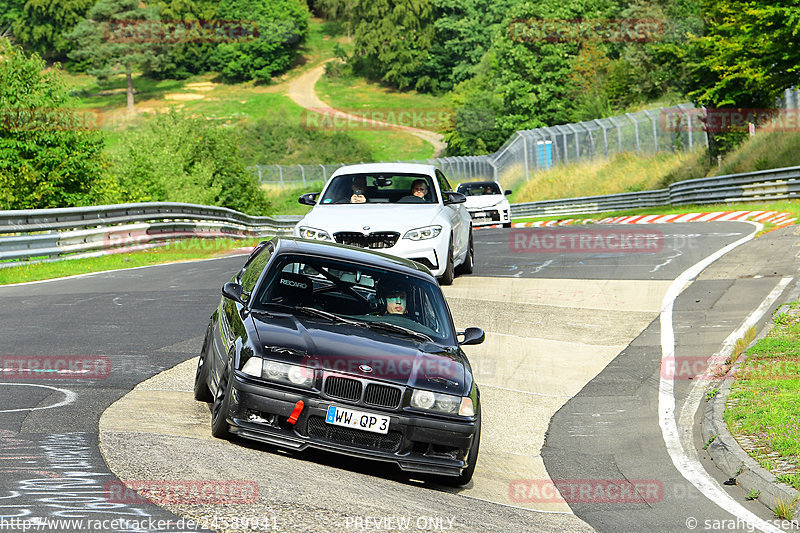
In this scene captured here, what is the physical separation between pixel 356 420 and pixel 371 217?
8.15 meters

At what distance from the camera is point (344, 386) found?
714 cm

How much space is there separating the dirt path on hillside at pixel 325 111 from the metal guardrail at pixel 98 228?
78794mm

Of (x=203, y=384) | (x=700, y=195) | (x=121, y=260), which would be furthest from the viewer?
(x=700, y=195)

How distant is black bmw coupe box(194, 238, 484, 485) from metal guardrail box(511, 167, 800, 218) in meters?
27.0

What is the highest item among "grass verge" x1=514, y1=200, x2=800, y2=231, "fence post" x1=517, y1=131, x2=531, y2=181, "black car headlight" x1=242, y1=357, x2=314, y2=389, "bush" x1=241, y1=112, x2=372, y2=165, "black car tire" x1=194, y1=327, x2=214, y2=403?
"black car headlight" x1=242, y1=357, x2=314, y2=389

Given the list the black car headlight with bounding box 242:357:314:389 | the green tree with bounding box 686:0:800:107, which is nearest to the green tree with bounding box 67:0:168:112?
the green tree with bounding box 686:0:800:107

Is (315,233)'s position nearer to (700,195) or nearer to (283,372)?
(283,372)

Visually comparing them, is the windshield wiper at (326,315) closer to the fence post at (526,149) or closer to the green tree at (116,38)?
the fence post at (526,149)

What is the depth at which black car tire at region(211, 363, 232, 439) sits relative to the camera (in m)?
7.27

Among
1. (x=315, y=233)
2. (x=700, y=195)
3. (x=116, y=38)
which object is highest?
(x=116, y=38)

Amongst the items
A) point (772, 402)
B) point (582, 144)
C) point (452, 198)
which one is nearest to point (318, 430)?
point (772, 402)

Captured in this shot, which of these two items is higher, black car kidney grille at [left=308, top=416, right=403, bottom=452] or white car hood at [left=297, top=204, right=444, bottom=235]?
black car kidney grille at [left=308, top=416, right=403, bottom=452]

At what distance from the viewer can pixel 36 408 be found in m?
8.08

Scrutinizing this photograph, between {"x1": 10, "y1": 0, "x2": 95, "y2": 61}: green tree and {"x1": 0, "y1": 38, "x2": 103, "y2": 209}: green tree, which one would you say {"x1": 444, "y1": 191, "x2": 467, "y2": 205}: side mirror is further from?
{"x1": 10, "y1": 0, "x2": 95, "y2": 61}: green tree
